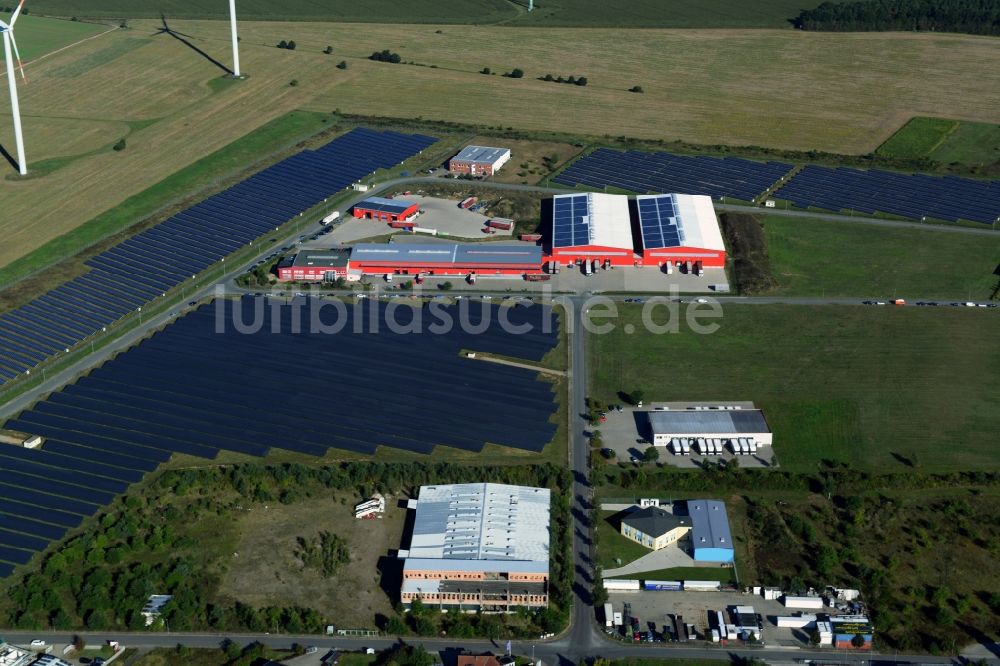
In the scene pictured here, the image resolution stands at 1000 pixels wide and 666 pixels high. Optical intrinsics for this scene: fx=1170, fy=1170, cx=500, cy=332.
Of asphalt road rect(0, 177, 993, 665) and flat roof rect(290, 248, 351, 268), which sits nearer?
asphalt road rect(0, 177, 993, 665)

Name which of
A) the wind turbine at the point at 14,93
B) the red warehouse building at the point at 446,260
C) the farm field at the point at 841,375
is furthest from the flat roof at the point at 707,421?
the wind turbine at the point at 14,93

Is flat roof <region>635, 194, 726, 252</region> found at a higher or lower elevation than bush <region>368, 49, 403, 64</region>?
lower

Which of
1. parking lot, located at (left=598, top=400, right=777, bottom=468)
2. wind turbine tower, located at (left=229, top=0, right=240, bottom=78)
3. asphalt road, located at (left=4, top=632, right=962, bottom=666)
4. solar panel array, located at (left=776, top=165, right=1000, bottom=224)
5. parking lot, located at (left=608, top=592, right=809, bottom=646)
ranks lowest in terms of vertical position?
asphalt road, located at (left=4, top=632, right=962, bottom=666)

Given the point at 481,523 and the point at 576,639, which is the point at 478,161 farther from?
the point at 576,639

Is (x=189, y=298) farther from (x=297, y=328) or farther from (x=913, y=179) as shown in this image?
(x=913, y=179)

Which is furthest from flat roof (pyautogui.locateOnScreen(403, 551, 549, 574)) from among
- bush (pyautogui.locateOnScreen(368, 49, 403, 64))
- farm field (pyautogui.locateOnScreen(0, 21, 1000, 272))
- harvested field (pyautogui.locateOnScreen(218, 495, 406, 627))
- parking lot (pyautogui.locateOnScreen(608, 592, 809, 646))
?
bush (pyautogui.locateOnScreen(368, 49, 403, 64))

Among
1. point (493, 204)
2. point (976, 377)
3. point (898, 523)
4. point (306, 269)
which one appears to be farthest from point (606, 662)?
point (493, 204)

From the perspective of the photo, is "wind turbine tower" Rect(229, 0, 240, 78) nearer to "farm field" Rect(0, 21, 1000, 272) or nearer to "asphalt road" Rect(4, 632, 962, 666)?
"farm field" Rect(0, 21, 1000, 272)

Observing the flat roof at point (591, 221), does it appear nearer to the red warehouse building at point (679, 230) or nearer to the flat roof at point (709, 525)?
the red warehouse building at point (679, 230)
